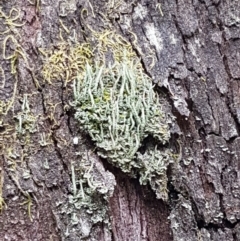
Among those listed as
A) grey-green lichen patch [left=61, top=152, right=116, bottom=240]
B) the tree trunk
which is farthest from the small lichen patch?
grey-green lichen patch [left=61, top=152, right=116, bottom=240]

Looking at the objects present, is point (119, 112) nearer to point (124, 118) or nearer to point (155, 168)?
point (124, 118)

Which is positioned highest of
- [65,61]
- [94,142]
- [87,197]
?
[65,61]

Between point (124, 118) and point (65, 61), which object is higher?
point (65, 61)

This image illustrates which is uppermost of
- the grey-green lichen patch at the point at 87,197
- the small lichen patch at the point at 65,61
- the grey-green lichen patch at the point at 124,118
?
the small lichen patch at the point at 65,61

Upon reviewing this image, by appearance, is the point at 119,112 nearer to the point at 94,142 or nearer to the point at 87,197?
the point at 94,142

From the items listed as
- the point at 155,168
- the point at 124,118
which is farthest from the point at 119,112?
the point at 155,168

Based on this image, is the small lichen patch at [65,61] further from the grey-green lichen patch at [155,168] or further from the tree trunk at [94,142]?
the grey-green lichen patch at [155,168]

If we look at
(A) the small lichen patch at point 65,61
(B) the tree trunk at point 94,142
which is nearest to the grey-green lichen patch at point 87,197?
(B) the tree trunk at point 94,142
